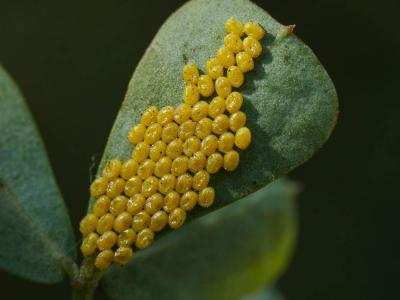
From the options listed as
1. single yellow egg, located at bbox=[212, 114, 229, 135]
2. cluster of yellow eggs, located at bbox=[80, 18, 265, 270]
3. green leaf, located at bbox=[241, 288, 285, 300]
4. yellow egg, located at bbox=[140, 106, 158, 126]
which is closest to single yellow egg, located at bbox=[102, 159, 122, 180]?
cluster of yellow eggs, located at bbox=[80, 18, 265, 270]

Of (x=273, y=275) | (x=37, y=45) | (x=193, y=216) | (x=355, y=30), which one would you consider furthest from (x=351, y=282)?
(x=193, y=216)

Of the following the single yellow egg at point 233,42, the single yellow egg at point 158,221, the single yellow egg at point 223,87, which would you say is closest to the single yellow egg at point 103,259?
the single yellow egg at point 158,221

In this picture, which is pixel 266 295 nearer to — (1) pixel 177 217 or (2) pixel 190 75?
(1) pixel 177 217

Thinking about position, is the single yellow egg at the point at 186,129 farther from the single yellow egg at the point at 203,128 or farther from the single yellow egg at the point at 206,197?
the single yellow egg at the point at 206,197

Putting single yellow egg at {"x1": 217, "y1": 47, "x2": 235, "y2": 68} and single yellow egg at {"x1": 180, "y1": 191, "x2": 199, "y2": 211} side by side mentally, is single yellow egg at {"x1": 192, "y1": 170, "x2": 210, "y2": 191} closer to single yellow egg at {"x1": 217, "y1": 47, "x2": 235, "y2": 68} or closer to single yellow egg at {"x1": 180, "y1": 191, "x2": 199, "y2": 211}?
single yellow egg at {"x1": 180, "y1": 191, "x2": 199, "y2": 211}

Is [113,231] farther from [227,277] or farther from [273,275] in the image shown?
[273,275]
